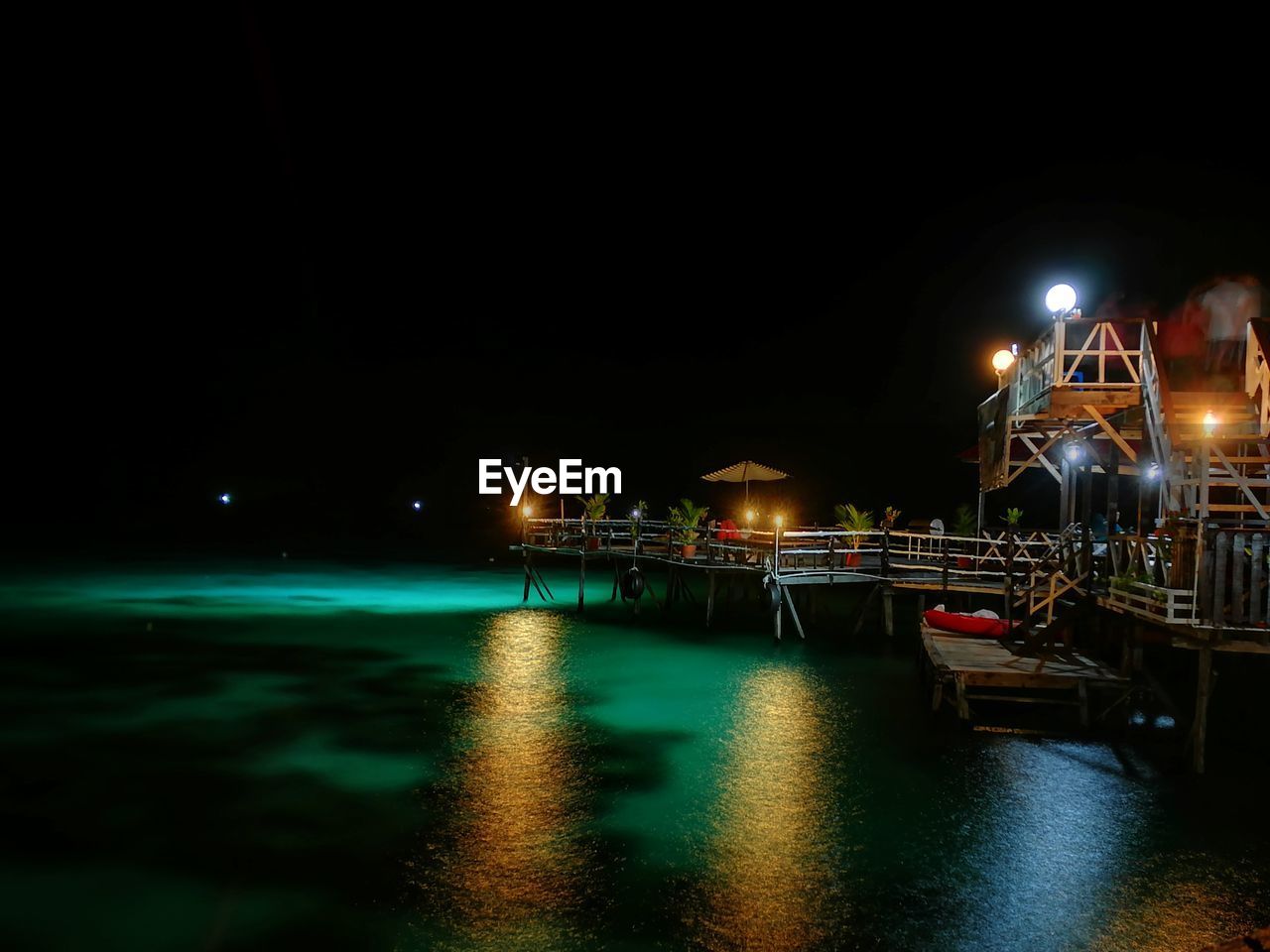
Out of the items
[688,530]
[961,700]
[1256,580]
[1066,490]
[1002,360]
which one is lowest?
[961,700]

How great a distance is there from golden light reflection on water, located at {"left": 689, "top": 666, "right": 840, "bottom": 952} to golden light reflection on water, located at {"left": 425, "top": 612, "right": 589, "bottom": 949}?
4.09 ft

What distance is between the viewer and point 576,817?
352 inches

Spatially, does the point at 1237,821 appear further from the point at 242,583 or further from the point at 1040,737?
the point at 242,583

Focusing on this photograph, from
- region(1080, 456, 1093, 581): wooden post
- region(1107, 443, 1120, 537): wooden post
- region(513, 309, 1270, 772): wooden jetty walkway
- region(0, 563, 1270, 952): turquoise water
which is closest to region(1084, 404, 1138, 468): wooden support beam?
region(513, 309, 1270, 772): wooden jetty walkway

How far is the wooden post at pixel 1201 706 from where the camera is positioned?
9.84 m

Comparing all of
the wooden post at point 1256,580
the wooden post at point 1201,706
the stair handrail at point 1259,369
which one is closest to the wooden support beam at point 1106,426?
the stair handrail at point 1259,369

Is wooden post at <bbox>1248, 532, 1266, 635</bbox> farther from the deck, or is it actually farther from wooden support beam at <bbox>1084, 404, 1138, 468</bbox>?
wooden support beam at <bbox>1084, 404, 1138, 468</bbox>

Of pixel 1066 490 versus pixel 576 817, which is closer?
pixel 576 817

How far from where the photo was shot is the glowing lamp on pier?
13.2 meters

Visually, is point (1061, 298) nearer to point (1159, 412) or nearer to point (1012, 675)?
point (1159, 412)

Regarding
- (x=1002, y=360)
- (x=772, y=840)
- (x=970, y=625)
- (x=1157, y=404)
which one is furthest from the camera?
(x=1002, y=360)

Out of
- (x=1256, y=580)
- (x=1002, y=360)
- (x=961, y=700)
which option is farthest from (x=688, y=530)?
(x=1256, y=580)

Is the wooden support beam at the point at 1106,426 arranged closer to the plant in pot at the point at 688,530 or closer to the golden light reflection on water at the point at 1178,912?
the golden light reflection on water at the point at 1178,912

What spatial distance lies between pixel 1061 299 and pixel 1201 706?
20.5ft
